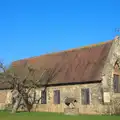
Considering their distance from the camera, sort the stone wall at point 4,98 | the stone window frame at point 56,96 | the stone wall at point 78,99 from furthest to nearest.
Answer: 1. the stone wall at point 4,98
2. the stone window frame at point 56,96
3. the stone wall at point 78,99

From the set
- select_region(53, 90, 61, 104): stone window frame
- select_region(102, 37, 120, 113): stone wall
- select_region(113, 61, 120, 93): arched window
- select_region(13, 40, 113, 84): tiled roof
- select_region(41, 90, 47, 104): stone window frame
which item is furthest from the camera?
select_region(41, 90, 47, 104): stone window frame

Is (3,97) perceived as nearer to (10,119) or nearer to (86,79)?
(86,79)

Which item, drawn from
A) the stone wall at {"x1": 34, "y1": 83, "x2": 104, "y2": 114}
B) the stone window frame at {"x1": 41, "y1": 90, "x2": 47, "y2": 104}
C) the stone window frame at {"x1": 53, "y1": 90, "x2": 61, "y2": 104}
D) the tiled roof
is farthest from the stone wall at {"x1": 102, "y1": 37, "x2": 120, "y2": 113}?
the stone window frame at {"x1": 41, "y1": 90, "x2": 47, "y2": 104}

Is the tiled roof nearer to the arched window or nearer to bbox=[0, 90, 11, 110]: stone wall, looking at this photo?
the arched window

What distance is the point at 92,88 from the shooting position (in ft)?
99.9

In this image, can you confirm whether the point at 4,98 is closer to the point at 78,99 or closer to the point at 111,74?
the point at 78,99

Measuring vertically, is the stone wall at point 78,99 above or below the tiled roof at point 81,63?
below

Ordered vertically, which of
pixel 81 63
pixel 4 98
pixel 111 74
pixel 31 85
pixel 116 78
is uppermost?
pixel 81 63

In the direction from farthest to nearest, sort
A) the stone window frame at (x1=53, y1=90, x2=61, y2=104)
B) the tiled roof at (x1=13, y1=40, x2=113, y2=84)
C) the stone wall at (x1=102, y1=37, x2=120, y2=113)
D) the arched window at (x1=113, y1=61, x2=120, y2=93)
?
the stone window frame at (x1=53, y1=90, x2=61, y2=104) < the arched window at (x1=113, y1=61, x2=120, y2=93) < the tiled roof at (x1=13, y1=40, x2=113, y2=84) < the stone wall at (x1=102, y1=37, x2=120, y2=113)

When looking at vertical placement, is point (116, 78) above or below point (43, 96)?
above

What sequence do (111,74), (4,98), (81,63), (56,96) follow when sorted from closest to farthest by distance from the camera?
1. (111,74)
2. (56,96)
3. (81,63)
4. (4,98)

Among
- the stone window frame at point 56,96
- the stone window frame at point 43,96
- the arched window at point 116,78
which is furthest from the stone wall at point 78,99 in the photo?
the arched window at point 116,78

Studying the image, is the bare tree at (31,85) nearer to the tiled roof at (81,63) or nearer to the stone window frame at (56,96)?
the tiled roof at (81,63)

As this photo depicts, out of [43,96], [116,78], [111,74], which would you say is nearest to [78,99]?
[111,74]
